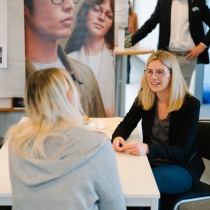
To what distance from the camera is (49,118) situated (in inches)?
62.0

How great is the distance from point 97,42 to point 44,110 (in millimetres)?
2487

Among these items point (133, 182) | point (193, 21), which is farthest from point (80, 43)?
point (133, 182)

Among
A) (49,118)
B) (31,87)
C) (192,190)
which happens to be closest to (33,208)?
(49,118)

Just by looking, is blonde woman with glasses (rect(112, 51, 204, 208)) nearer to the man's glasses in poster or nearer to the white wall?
the man's glasses in poster

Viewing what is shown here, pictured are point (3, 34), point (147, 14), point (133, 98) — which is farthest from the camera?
point (147, 14)

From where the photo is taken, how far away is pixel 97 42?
398 cm

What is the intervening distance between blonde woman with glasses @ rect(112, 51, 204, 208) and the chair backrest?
0.38ft

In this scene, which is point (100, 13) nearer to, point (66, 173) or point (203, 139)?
point (203, 139)

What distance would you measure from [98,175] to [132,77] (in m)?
7.24

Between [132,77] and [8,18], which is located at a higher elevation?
[8,18]

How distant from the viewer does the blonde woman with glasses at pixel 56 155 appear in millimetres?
1562

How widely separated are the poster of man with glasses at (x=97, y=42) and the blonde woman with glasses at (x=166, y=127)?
58.4 inches

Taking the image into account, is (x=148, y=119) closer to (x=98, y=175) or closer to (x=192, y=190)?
(x=192, y=190)

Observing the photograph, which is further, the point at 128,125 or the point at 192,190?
the point at 128,125
